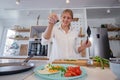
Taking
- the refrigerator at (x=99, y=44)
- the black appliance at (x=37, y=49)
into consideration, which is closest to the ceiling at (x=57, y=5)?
the refrigerator at (x=99, y=44)

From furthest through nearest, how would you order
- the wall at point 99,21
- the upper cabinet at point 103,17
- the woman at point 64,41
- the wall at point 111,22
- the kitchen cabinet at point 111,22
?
the wall at point 99,21 < the wall at point 111,22 < the kitchen cabinet at point 111,22 < the upper cabinet at point 103,17 < the woman at point 64,41

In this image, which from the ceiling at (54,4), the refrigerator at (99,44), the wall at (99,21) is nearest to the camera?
the ceiling at (54,4)

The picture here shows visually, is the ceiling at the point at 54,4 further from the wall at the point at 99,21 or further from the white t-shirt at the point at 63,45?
the white t-shirt at the point at 63,45

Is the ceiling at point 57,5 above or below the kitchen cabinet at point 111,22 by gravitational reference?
above

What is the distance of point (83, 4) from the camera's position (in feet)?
9.06

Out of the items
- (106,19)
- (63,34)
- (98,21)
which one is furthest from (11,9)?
(106,19)

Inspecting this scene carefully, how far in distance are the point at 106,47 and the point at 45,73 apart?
9.48 ft

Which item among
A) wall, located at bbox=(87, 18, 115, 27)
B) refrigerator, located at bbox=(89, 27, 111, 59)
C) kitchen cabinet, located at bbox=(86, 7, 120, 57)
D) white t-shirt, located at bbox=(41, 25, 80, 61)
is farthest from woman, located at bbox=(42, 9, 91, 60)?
wall, located at bbox=(87, 18, 115, 27)

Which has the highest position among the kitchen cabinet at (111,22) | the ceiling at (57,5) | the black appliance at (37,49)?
the ceiling at (57,5)

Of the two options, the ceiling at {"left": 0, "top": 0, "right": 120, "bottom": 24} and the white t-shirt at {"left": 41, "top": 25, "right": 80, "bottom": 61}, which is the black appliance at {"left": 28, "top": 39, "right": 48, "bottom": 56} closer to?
the ceiling at {"left": 0, "top": 0, "right": 120, "bottom": 24}

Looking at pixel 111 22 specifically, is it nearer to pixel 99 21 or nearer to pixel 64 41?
pixel 99 21

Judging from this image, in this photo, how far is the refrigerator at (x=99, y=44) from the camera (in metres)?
2.95

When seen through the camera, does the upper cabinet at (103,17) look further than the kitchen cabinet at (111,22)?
No

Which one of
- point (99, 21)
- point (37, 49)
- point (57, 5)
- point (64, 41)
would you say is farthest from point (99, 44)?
point (64, 41)
